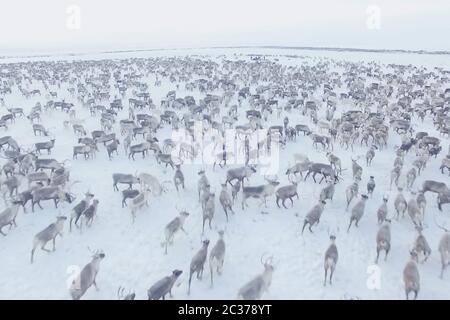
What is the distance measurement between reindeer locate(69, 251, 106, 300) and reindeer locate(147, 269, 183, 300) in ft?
6.41

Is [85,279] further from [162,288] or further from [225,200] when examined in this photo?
[225,200]

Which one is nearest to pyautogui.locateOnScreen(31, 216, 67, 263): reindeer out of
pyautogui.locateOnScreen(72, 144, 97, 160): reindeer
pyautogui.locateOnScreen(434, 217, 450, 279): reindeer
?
pyautogui.locateOnScreen(72, 144, 97, 160): reindeer

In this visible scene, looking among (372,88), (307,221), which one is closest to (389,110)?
(372,88)

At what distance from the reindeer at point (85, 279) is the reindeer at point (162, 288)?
1.95m

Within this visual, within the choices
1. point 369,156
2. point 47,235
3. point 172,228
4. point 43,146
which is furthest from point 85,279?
point 369,156

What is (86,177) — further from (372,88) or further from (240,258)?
(372,88)

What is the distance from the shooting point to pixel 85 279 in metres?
12.9

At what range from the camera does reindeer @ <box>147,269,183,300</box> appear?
12.4 m

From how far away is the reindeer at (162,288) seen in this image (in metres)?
12.4

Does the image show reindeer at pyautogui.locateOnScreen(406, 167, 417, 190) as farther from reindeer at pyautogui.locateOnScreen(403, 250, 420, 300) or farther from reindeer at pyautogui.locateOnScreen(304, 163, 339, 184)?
reindeer at pyautogui.locateOnScreen(403, 250, 420, 300)

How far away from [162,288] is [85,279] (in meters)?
2.34

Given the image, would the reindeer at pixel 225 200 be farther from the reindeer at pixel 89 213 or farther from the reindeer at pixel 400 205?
the reindeer at pixel 400 205

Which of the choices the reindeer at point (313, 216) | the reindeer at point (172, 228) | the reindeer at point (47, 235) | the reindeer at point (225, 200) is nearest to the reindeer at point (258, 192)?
the reindeer at point (225, 200)
